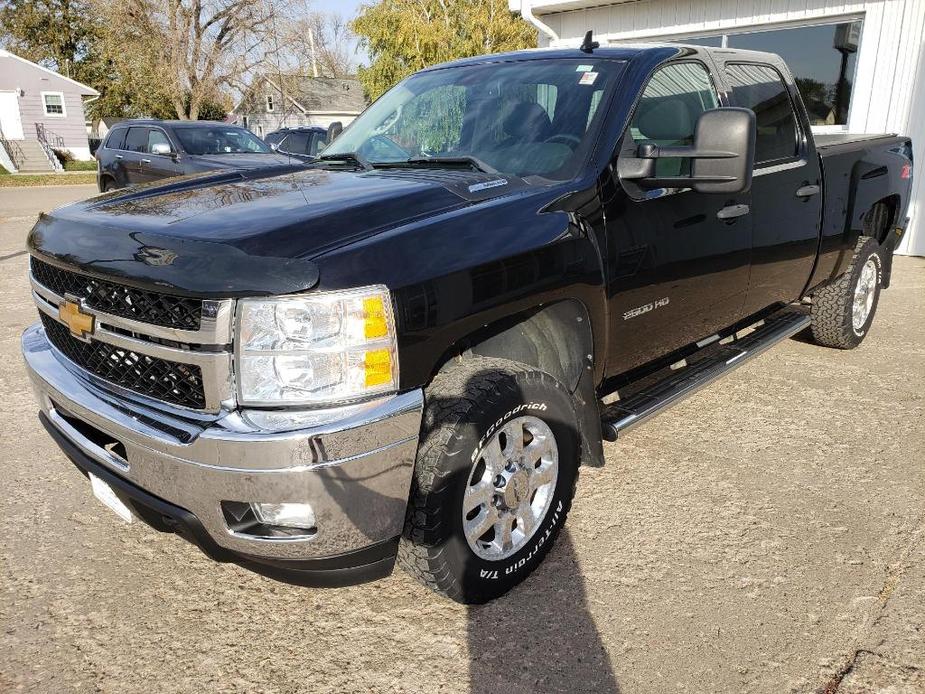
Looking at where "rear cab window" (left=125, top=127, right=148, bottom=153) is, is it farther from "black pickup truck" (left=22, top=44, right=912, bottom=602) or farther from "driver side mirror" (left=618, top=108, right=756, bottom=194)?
"driver side mirror" (left=618, top=108, right=756, bottom=194)

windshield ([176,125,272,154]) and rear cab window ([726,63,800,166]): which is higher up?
rear cab window ([726,63,800,166])

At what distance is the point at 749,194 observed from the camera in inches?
147

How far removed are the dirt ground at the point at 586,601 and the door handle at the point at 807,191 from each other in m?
1.41

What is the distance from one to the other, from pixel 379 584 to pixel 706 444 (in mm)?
2060

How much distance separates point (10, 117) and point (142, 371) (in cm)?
4120

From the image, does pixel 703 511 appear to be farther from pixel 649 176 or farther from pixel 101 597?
pixel 101 597

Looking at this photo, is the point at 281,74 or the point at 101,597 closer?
the point at 101,597

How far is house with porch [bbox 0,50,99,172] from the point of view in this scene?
115 feet

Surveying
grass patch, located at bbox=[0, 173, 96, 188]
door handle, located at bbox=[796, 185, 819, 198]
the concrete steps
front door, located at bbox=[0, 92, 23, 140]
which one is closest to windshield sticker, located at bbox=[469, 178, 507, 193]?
door handle, located at bbox=[796, 185, 819, 198]

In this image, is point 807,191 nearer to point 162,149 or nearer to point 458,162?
point 458,162

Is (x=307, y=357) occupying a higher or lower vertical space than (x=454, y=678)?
higher

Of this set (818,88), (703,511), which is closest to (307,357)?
(703,511)

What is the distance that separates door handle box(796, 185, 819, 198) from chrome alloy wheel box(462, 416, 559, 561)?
2.41 m

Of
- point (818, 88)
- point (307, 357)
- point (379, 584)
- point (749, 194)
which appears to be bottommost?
point (379, 584)
